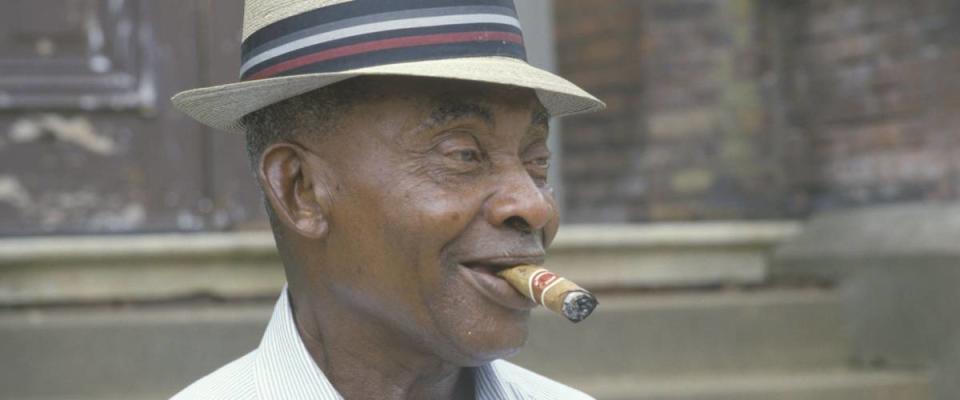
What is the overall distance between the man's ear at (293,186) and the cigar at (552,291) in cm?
30

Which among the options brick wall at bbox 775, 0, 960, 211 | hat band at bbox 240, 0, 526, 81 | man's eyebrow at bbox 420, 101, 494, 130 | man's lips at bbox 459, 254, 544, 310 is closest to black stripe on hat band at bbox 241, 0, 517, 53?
hat band at bbox 240, 0, 526, 81

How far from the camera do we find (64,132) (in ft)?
14.1

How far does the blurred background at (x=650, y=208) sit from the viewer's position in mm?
4109

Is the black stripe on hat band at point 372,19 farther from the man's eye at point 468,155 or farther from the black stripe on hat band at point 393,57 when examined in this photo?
the man's eye at point 468,155

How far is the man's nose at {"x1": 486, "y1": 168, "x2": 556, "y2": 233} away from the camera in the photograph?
1.90 m

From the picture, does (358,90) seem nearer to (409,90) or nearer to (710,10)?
(409,90)

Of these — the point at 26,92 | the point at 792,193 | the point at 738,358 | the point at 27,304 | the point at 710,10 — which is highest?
the point at 710,10

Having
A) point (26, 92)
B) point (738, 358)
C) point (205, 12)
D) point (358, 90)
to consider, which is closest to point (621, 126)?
point (738, 358)

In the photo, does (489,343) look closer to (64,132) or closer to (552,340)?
(552,340)

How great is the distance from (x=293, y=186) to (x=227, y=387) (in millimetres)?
307

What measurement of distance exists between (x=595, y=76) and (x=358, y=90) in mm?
3569

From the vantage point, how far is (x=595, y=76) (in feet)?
Answer: 17.9

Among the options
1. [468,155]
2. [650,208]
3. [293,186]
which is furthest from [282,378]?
[650,208]

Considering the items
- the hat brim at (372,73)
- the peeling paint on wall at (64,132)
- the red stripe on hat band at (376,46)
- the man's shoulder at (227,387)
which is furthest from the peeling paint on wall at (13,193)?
the red stripe on hat band at (376,46)
